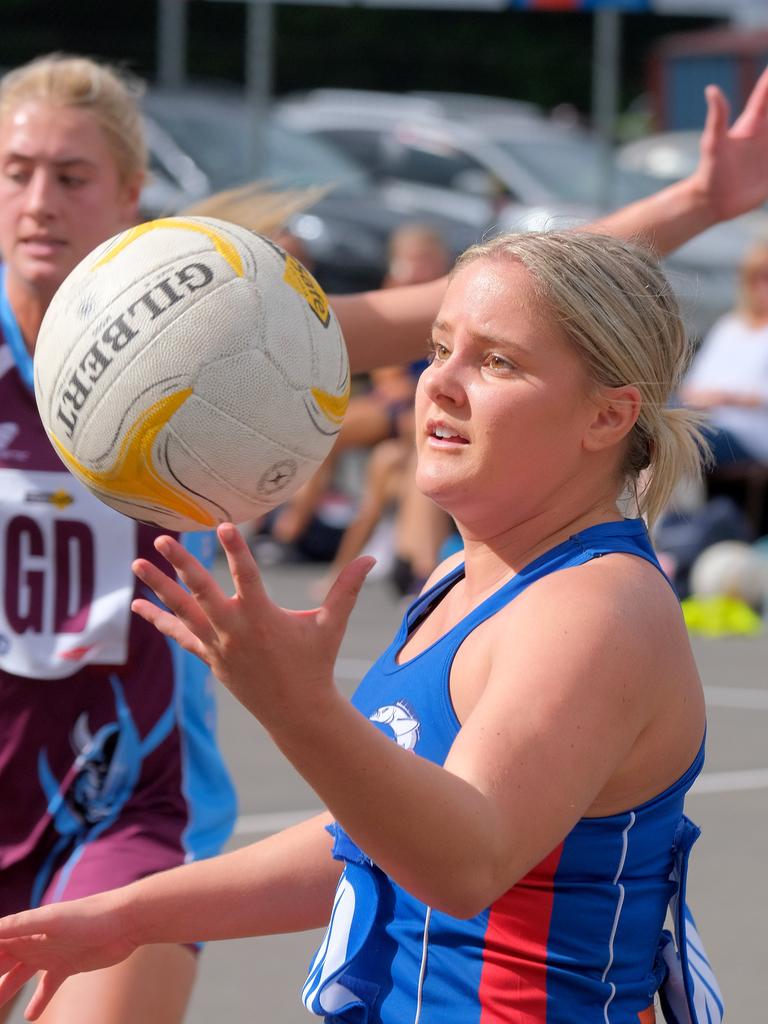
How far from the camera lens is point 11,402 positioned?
10.3 feet

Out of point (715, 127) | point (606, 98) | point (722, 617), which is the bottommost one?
point (722, 617)

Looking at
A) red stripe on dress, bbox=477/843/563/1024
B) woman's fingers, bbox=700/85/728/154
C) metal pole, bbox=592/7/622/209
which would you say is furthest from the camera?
metal pole, bbox=592/7/622/209

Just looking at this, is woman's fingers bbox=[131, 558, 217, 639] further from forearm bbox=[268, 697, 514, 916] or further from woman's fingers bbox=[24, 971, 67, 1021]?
woman's fingers bbox=[24, 971, 67, 1021]

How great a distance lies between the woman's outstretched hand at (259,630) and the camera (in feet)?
5.62

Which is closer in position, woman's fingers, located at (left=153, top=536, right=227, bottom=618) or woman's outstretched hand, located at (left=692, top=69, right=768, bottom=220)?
woman's fingers, located at (left=153, top=536, right=227, bottom=618)

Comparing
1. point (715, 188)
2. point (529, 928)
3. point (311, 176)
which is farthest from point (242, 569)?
point (311, 176)

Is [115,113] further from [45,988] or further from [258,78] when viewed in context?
[258,78]

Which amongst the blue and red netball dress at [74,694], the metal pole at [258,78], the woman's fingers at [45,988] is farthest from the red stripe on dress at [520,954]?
the metal pole at [258,78]

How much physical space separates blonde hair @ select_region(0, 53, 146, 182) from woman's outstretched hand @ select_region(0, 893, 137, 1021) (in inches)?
60.9

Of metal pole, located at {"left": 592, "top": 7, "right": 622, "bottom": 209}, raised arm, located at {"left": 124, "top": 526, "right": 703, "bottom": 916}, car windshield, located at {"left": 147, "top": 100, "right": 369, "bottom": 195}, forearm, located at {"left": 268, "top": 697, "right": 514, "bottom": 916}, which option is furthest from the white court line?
metal pole, located at {"left": 592, "top": 7, "right": 622, "bottom": 209}

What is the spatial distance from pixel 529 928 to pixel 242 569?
576 mm

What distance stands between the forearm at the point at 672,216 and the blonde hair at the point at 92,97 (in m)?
0.88

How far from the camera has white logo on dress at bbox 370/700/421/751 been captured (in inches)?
81.7

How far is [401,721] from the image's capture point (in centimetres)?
210
